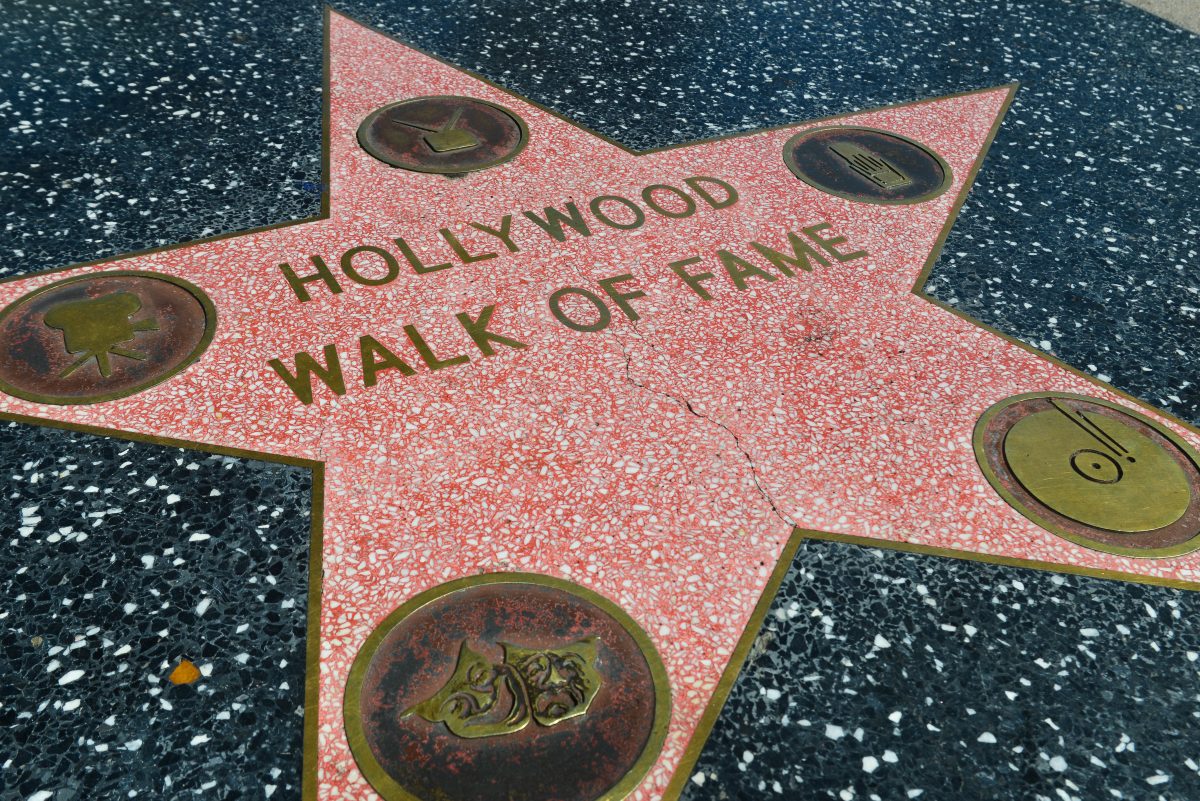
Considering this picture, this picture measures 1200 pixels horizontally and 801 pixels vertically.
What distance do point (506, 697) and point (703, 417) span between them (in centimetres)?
88

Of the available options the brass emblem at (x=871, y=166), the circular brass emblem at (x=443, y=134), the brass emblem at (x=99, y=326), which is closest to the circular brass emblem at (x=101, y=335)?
the brass emblem at (x=99, y=326)

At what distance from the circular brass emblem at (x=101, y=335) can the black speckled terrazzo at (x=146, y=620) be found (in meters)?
0.16

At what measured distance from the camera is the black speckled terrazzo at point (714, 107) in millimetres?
2793

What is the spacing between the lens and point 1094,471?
228 cm

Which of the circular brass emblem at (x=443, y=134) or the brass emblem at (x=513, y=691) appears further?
the circular brass emblem at (x=443, y=134)

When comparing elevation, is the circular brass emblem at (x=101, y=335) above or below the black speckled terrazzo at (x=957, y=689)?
below

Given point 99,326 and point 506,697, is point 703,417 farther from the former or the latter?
point 99,326

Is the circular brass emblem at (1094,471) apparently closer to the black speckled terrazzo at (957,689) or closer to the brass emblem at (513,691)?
the black speckled terrazzo at (957,689)

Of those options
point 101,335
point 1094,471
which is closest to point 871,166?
point 1094,471

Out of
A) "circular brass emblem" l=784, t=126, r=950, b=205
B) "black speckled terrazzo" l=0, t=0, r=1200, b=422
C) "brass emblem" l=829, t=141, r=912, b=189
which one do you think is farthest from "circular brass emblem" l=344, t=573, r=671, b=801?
"brass emblem" l=829, t=141, r=912, b=189

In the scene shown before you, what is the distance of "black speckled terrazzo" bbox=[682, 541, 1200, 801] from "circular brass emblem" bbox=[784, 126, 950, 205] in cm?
155

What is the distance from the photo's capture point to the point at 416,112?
3350 millimetres

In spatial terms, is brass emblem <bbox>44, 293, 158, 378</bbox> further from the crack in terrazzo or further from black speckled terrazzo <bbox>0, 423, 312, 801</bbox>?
the crack in terrazzo

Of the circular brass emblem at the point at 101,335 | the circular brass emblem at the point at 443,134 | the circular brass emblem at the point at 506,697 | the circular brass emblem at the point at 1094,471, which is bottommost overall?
the circular brass emblem at the point at 101,335
